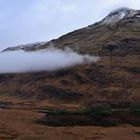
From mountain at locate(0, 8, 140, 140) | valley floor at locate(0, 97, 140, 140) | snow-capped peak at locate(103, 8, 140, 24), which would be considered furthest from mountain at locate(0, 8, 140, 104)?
valley floor at locate(0, 97, 140, 140)

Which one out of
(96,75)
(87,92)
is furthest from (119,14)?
(87,92)

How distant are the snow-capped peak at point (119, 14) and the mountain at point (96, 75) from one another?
1501 millimetres

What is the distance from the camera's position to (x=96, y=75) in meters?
84.4

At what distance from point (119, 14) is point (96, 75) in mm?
31727

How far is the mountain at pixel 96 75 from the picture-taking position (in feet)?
259

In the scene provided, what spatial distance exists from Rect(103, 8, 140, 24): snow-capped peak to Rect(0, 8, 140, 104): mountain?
4.92 feet

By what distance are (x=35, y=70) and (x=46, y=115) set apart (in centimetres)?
3714

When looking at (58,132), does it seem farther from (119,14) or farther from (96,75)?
(119,14)

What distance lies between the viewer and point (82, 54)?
92.4 metres

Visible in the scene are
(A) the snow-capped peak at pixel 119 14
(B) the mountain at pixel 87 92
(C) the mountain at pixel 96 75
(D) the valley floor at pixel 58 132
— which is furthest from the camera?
(A) the snow-capped peak at pixel 119 14

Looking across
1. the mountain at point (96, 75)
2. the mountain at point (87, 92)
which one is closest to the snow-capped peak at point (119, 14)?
the mountain at point (87, 92)

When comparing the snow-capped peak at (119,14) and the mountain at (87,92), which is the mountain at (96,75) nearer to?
the mountain at (87,92)

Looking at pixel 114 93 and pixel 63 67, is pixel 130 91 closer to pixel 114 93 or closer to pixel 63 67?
pixel 114 93

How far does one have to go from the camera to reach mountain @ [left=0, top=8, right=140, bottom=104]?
259 ft
